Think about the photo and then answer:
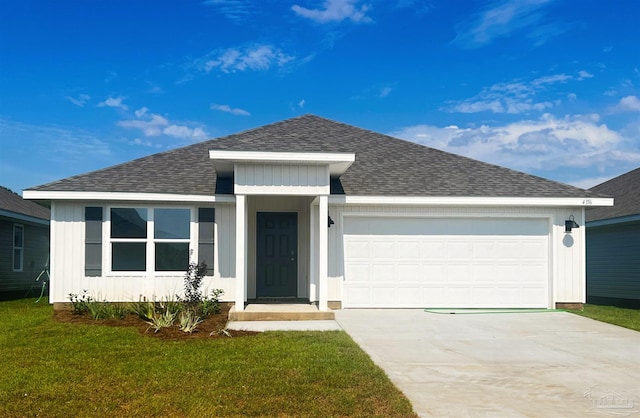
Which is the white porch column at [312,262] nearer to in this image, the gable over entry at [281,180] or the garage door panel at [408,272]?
the gable over entry at [281,180]

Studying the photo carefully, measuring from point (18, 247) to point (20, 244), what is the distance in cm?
24

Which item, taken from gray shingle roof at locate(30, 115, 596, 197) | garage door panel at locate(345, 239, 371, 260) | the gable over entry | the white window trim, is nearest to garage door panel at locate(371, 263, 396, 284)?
garage door panel at locate(345, 239, 371, 260)

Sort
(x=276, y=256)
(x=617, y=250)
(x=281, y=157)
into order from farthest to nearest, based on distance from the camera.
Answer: (x=617, y=250) < (x=276, y=256) < (x=281, y=157)

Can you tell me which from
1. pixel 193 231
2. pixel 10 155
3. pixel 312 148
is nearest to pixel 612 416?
pixel 312 148

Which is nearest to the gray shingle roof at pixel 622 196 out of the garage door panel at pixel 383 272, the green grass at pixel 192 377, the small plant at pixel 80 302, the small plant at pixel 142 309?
the garage door panel at pixel 383 272

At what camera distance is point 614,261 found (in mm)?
17266

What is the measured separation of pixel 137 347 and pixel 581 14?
14043 millimetres

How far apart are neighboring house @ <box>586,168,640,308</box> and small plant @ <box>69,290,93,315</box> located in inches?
556

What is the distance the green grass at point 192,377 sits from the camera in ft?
17.6

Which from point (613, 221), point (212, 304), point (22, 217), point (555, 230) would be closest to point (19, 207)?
point (22, 217)

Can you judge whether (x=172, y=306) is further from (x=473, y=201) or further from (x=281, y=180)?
(x=473, y=201)

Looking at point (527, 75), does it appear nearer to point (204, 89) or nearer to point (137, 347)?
point (204, 89)

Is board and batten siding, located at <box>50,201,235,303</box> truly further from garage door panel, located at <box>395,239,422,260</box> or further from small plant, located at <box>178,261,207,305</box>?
garage door panel, located at <box>395,239,422,260</box>

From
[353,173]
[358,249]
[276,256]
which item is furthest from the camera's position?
[353,173]
